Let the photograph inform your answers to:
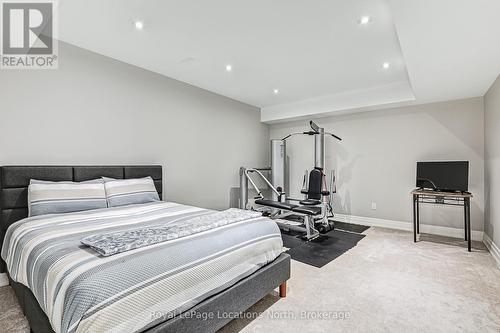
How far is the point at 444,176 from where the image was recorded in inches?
151

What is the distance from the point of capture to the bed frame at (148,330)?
1.42m

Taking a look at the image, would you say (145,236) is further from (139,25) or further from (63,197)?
(139,25)

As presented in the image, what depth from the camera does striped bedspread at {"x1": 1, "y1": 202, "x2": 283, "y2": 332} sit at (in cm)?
109

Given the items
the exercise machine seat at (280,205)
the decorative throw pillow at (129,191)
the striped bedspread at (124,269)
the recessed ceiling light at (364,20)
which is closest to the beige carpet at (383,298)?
the striped bedspread at (124,269)

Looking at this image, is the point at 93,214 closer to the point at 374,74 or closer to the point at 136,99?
the point at 136,99

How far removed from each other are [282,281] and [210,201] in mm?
2826

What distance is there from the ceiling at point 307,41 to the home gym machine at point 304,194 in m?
1.38

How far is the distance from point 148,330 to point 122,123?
2961 mm

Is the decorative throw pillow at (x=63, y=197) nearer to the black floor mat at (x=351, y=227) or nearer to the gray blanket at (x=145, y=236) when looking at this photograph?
the gray blanket at (x=145, y=236)

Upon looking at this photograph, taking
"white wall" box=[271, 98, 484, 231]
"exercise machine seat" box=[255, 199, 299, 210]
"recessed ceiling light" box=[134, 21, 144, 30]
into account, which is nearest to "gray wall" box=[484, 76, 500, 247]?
"white wall" box=[271, 98, 484, 231]

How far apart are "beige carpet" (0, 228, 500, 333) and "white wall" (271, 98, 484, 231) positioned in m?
1.28

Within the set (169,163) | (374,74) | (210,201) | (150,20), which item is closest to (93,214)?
(169,163)

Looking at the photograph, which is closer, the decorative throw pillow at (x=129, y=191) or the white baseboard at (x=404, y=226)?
the decorative throw pillow at (x=129, y=191)

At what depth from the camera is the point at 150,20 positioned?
250cm
